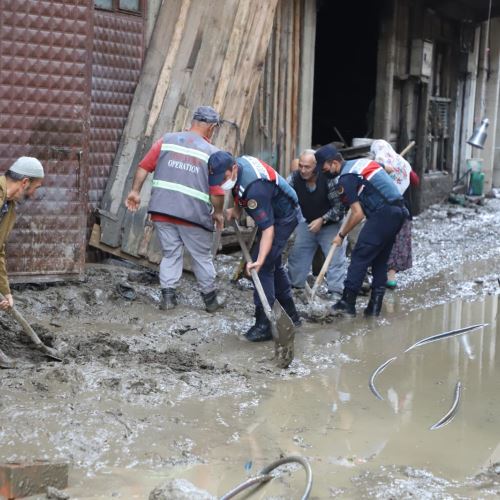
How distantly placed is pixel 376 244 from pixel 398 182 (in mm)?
1202

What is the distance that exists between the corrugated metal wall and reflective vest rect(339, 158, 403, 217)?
2273 mm

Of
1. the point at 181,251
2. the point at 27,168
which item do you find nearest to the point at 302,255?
the point at 181,251

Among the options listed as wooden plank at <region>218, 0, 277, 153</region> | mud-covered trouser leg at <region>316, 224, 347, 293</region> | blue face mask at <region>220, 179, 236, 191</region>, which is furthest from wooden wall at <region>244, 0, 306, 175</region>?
blue face mask at <region>220, 179, 236, 191</region>

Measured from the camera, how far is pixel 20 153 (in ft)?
21.4

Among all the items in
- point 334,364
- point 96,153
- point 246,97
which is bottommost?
point 334,364

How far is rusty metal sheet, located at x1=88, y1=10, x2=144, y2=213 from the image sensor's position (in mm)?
7477

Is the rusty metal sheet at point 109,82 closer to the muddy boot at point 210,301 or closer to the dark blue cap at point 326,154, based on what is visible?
the muddy boot at point 210,301

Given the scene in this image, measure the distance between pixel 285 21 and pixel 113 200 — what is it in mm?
3479

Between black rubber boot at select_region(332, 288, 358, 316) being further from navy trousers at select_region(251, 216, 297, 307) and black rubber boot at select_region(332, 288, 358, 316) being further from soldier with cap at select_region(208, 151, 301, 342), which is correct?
navy trousers at select_region(251, 216, 297, 307)

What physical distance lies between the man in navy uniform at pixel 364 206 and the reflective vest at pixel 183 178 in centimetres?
109

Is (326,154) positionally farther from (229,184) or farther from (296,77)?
(296,77)

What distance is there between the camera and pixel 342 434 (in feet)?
14.9

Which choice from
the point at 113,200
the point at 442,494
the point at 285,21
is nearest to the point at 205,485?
the point at 442,494

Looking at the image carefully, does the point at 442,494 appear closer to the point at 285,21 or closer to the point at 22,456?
the point at 22,456
